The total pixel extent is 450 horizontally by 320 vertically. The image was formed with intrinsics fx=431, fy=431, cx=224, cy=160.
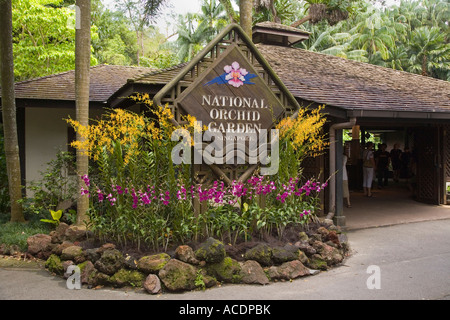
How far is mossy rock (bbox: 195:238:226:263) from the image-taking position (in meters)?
5.53

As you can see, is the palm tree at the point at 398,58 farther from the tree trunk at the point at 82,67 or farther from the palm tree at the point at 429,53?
the tree trunk at the point at 82,67

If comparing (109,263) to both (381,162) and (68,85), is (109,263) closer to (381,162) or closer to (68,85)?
(68,85)

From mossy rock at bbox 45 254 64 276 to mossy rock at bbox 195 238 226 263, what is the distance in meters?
1.94

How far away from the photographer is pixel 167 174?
621 centimetres

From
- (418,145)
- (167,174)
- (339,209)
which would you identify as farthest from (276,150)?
(418,145)

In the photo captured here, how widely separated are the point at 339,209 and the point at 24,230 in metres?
6.26

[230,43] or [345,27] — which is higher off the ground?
[345,27]

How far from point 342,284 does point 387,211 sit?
658 cm

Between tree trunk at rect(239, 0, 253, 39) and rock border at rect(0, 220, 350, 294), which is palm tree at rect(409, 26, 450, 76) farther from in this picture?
rock border at rect(0, 220, 350, 294)

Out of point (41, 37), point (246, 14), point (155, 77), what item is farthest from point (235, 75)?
point (41, 37)

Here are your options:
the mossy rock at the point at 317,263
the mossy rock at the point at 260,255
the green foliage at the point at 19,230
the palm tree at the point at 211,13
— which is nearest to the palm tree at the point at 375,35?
the palm tree at the point at 211,13

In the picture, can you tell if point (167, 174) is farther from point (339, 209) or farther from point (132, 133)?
point (339, 209)

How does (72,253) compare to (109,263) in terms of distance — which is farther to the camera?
(72,253)

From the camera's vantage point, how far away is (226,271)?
5.55 meters
